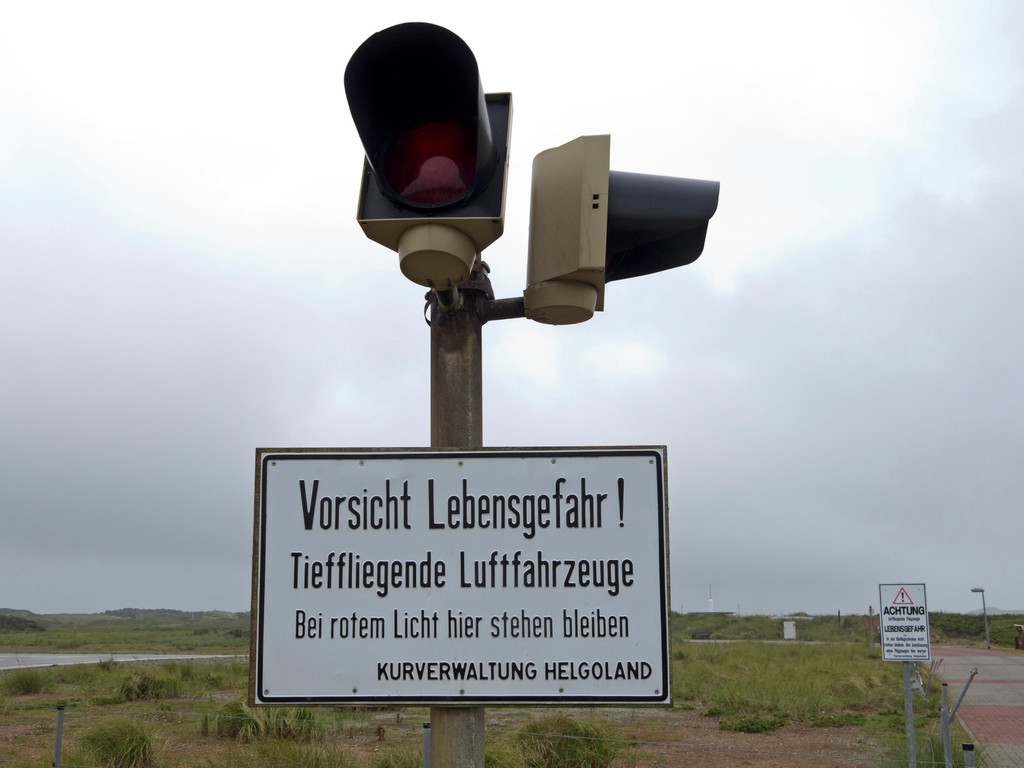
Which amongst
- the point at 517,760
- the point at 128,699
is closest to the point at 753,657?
the point at 128,699

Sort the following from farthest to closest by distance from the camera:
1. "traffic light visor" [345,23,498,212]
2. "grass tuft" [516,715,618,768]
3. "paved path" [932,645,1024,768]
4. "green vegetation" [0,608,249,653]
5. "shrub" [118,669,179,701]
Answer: "green vegetation" [0,608,249,653] → "shrub" [118,669,179,701] → "paved path" [932,645,1024,768] → "grass tuft" [516,715,618,768] → "traffic light visor" [345,23,498,212]

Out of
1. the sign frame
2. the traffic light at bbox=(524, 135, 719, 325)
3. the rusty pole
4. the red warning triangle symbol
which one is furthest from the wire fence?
the traffic light at bbox=(524, 135, 719, 325)

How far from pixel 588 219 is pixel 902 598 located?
28.8 ft

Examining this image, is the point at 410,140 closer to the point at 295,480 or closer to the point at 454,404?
the point at 454,404

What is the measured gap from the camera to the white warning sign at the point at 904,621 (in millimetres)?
9523

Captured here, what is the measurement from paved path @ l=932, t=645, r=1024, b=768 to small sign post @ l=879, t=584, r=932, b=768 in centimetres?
272

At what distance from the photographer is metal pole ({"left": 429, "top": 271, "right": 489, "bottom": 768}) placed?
2467 mm

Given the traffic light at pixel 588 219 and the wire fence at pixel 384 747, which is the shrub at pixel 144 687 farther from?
the traffic light at pixel 588 219

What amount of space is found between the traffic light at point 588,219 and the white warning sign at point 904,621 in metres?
8.26

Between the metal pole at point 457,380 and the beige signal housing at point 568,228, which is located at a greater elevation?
the beige signal housing at point 568,228

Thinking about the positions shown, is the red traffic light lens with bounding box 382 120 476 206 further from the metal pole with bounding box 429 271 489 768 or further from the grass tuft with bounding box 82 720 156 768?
the grass tuft with bounding box 82 720 156 768

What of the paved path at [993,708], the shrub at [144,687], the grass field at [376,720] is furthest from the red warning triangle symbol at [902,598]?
the shrub at [144,687]

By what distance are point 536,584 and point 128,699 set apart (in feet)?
66.0

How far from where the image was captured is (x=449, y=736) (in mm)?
2336
